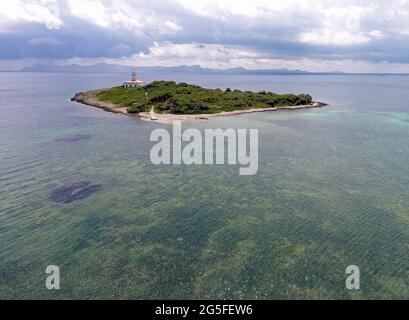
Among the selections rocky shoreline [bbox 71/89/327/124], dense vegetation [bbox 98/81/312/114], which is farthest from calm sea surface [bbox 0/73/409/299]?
dense vegetation [bbox 98/81/312/114]

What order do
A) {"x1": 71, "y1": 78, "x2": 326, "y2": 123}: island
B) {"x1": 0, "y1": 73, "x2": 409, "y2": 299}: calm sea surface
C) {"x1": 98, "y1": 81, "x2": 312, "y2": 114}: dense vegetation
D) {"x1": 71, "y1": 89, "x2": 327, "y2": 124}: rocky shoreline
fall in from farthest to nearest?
{"x1": 98, "y1": 81, "x2": 312, "y2": 114}: dense vegetation, {"x1": 71, "y1": 78, "x2": 326, "y2": 123}: island, {"x1": 71, "y1": 89, "x2": 327, "y2": 124}: rocky shoreline, {"x1": 0, "y1": 73, "x2": 409, "y2": 299}: calm sea surface

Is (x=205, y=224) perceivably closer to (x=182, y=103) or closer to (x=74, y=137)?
(x=74, y=137)

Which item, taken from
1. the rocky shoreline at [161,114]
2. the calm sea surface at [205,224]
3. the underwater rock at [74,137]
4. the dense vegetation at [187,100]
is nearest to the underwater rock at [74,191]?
the calm sea surface at [205,224]

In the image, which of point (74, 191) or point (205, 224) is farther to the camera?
point (74, 191)

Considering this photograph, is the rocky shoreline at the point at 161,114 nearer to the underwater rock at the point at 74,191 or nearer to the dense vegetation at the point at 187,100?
the dense vegetation at the point at 187,100

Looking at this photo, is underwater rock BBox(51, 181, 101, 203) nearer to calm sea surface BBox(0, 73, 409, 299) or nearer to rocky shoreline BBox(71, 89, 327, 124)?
calm sea surface BBox(0, 73, 409, 299)

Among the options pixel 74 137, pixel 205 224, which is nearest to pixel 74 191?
pixel 205 224

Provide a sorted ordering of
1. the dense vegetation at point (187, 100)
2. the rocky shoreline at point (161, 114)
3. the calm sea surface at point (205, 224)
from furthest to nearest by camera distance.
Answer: the dense vegetation at point (187, 100) → the rocky shoreline at point (161, 114) → the calm sea surface at point (205, 224)
